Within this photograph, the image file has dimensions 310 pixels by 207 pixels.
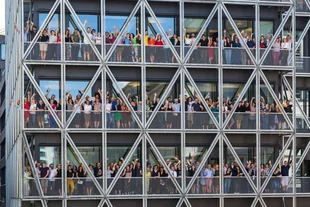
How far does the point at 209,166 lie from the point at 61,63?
9716 mm

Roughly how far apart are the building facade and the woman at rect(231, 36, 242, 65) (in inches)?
2.2

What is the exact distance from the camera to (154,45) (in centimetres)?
Result: 4722

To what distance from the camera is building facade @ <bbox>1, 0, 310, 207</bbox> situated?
1809 inches

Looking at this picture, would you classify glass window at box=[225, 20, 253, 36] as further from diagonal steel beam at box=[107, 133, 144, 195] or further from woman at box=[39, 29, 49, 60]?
woman at box=[39, 29, 49, 60]

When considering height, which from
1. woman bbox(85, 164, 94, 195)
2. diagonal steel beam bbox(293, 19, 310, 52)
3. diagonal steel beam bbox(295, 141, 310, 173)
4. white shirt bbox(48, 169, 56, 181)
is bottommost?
woman bbox(85, 164, 94, 195)

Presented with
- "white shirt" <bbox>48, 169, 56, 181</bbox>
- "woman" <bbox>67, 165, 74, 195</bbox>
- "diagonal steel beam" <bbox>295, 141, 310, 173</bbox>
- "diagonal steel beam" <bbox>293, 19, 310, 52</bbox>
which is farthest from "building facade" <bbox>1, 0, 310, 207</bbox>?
"diagonal steel beam" <bbox>293, 19, 310, 52</bbox>

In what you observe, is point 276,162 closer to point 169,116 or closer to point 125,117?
point 169,116

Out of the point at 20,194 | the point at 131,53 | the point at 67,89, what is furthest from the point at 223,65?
the point at 20,194

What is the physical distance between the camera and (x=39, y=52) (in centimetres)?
4594

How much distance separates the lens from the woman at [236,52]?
4819 centimetres

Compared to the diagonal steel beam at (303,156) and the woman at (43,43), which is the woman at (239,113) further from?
the woman at (43,43)

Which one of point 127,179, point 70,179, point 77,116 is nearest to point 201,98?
point 127,179

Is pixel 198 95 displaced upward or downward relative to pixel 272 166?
upward

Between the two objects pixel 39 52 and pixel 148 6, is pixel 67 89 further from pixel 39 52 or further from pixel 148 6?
pixel 148 6
